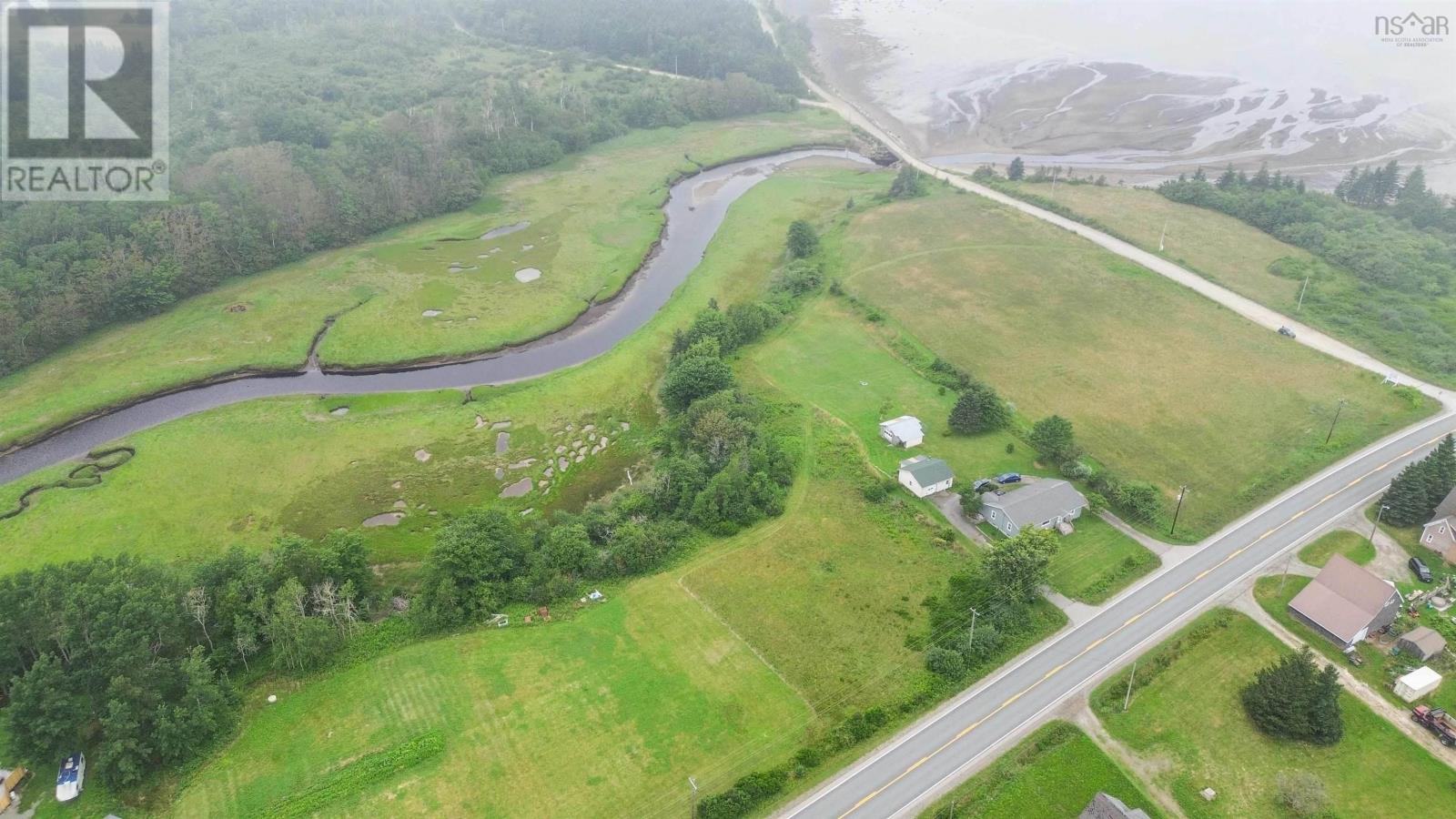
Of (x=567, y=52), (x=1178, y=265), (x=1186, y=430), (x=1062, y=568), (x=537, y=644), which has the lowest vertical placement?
(x=537, y=644)

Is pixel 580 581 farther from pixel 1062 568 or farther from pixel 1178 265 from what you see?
pixel 1178 265

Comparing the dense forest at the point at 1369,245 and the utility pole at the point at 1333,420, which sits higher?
the dense forest at the point at 1369,245

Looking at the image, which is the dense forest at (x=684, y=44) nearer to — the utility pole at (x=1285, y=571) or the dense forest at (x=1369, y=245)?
the dense forest at (x=1369, y=245)

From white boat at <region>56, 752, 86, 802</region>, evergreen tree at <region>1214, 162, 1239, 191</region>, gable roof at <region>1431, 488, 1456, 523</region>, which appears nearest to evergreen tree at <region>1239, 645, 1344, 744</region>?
gable roof at <region>1431, 488, 1456, 523</region>

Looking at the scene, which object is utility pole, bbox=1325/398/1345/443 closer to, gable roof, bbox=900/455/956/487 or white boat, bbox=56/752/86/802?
gable roof, bbox=900/455/956/487

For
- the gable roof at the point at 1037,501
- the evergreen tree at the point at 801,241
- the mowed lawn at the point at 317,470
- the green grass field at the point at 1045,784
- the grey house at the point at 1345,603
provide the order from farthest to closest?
1. the evergreen tree at the point at 801,241
2. the mowed lawn at the point at 317,470
3. the gable roof at the point at 1037,501
4. the grey house at the point at 1345,603
5. the green grass field at the point at 1045,784

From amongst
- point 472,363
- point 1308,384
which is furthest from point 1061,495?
point 472,363

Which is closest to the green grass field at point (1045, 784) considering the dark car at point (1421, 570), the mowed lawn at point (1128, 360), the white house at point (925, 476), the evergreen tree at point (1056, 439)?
the white house at point (925, 476)
